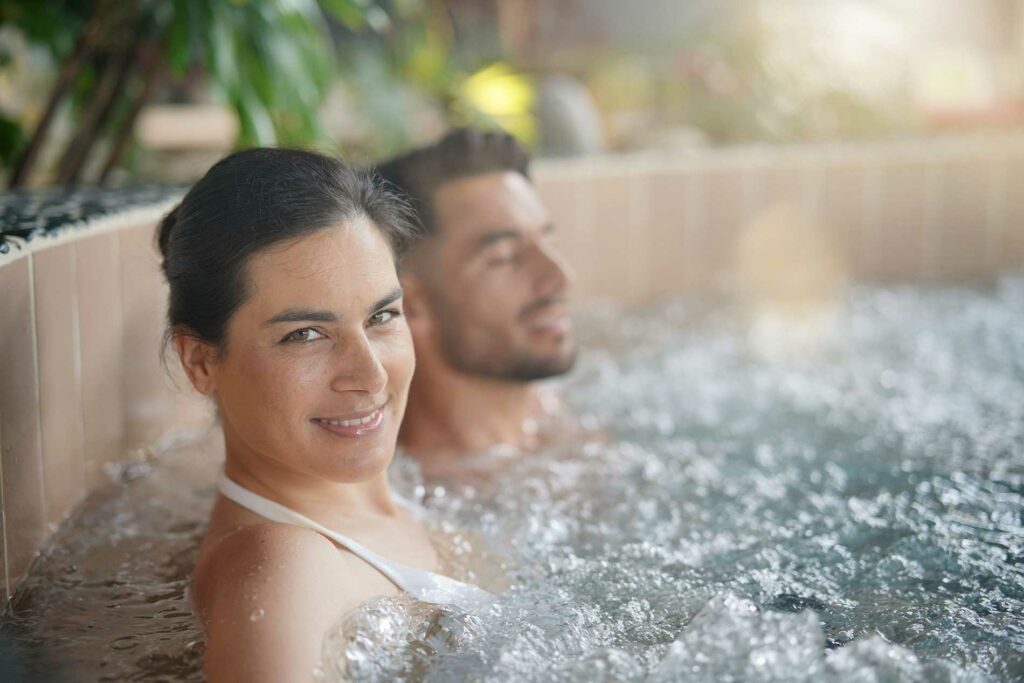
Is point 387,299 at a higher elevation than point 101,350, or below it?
higher

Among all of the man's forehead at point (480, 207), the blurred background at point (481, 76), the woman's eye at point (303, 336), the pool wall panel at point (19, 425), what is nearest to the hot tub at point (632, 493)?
the pool wall panel at point (19, 425)

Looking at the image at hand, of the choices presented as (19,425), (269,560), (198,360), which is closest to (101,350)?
(19,425)

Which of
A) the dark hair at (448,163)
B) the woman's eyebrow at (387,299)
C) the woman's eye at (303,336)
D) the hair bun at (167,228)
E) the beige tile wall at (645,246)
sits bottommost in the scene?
the beige tile wall at (645,246)

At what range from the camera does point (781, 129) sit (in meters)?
7.29

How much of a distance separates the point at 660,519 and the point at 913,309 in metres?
3.10

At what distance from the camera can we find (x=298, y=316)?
1.79 metres

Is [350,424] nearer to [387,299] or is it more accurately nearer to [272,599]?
[387,299]

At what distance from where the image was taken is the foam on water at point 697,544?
1.85 metres

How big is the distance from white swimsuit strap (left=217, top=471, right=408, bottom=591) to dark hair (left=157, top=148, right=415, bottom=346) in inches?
10.0

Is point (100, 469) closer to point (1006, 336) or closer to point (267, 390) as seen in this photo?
point (267, 390)

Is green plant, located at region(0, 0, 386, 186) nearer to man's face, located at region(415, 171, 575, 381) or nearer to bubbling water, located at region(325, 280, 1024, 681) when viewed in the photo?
man's face, located at region(415, 171, 575, 381)

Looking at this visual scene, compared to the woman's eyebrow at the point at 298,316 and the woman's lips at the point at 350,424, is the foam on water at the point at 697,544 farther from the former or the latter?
the woman's eyebrow at the point at 298,316

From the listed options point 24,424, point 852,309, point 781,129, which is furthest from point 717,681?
point 781,129

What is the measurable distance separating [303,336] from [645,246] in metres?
3.79
